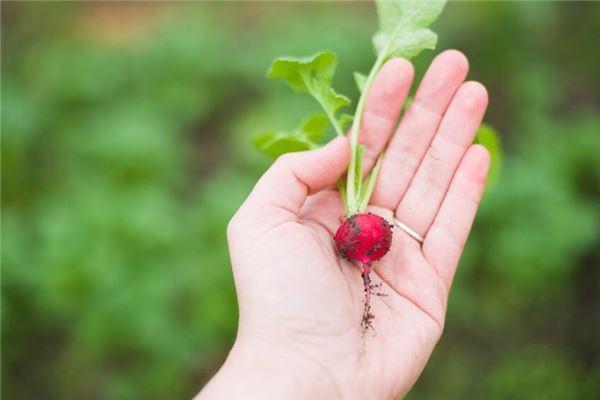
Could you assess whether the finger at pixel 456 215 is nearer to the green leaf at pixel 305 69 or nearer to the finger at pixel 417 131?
the finger at pixel 417 131

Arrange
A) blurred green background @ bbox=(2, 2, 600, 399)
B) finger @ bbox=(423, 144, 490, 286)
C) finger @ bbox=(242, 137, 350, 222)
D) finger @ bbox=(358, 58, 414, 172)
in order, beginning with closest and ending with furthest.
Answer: finger @ bbox=(242, 137, 350, 222)
finger @ bbox=(423, 144, 490, 286)
finger @ bbox=(358, 58, 414, 172)
blurred green background @ bbox=(2, 2, 600, 399)

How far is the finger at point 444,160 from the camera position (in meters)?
2.76

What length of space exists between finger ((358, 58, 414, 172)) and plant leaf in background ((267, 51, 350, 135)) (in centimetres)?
14

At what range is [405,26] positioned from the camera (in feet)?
9.46

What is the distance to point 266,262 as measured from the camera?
91.7 inches

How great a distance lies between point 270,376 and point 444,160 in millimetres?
1224

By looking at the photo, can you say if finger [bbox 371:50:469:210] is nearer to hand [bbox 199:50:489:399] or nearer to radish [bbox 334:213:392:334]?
hand [bbox 199:50:489:399]

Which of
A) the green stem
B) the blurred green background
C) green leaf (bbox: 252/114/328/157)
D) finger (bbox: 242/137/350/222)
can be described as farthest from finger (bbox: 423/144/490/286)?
the blurred green background

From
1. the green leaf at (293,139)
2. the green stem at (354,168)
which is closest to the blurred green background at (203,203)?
the green leaf at (293,139)

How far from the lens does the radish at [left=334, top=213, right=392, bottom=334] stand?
2.46m

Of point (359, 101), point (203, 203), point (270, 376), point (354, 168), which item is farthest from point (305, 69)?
point (203, 203)

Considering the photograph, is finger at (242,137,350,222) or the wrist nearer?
the wrist

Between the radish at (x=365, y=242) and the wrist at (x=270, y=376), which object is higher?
the radish at (x=365, y=242)

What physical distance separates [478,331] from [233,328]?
5.09 ft
